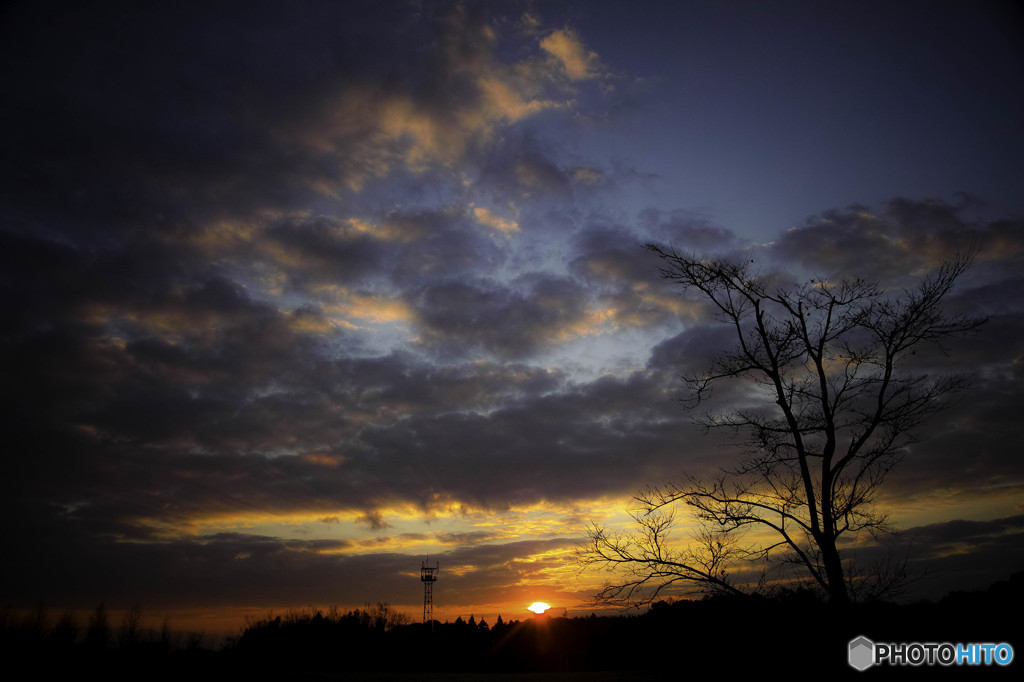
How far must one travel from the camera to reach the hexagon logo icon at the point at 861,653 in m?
9.27

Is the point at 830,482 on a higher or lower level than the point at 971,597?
higher

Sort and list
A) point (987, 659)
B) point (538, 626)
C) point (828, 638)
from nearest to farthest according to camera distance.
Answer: point (987, 659), point (828, 638), point (538, 626)

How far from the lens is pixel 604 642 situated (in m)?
21.5

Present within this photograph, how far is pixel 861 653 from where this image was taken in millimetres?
9406

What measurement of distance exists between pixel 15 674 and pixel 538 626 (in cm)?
2100

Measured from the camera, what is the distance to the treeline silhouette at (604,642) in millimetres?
9797

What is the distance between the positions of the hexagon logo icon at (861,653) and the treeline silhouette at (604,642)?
13 centimetres

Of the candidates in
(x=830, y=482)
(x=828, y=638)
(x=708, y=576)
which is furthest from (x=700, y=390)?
(x=828, y=638)

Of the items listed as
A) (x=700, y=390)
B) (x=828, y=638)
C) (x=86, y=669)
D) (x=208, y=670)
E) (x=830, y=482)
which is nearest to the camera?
(x=828, y=638)

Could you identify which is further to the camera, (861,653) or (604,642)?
(604,642)

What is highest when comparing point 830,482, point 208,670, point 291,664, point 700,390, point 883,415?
point 700,390

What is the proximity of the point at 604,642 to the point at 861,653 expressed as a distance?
45.7ft

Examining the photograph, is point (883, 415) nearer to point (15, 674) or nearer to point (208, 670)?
point (208, 670)

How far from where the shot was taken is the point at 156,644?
61.2 ft
